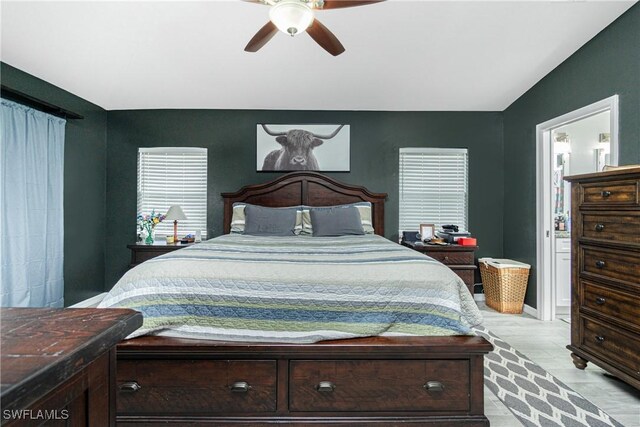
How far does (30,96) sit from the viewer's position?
300 centimetres

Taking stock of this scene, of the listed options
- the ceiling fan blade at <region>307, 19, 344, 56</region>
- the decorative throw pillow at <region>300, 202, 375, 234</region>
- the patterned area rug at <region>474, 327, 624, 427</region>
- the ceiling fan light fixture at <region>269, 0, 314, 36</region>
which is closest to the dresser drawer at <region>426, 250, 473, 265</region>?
the decorative throw pillow at <region>300, 202, 375, 234</region>

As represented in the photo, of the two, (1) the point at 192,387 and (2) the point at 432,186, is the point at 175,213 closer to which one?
(1) the point at 192,387

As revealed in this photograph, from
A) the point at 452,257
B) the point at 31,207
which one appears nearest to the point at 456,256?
the point at 452,257

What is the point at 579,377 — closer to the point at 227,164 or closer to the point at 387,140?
the point at 387,140

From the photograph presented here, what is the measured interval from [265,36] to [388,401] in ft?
7.81

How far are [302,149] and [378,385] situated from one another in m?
3.18

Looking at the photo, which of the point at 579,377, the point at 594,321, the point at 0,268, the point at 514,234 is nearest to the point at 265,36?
the point at 0,268

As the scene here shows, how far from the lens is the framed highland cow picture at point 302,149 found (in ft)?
14.4

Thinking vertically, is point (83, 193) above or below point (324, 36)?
below

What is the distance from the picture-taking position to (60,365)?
489 mm

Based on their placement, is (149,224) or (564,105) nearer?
(564,105)

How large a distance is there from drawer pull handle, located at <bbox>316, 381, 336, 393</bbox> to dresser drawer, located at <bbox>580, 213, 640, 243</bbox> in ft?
6.39

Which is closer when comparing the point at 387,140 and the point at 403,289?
the point at 403,289

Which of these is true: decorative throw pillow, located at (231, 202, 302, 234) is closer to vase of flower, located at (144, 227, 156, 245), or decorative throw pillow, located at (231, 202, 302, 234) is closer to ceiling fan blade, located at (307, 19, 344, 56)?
vase of flower, located at (144, 227, 156, 245)
